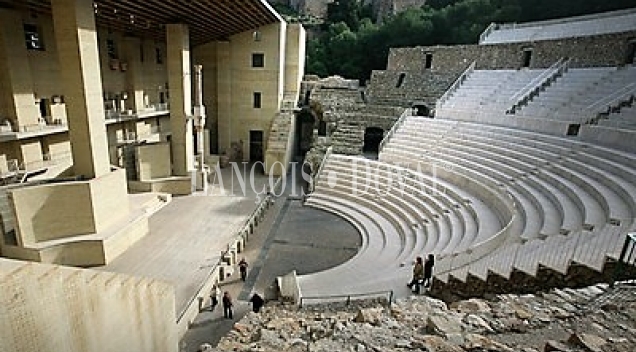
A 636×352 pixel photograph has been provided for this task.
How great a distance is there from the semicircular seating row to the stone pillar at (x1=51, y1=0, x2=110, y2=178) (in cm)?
713

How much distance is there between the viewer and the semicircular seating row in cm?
669

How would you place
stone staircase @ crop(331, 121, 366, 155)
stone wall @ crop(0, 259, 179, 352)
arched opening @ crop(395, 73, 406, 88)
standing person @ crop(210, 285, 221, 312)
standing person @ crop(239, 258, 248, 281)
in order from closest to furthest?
stone wall @ crop(0, 259, 179, 352) → standing person @ crop(210, 285, 221, 312) → standing person @ crop(239, 258, 248, 281) → stone staircase @ crop(331, 121, 366, 155) → arched opening @ crop(395, 73, 406, 88)

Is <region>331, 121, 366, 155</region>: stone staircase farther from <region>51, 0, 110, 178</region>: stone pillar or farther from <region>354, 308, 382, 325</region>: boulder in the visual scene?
→ <region>354, 308, 382, 325</region>: boulder

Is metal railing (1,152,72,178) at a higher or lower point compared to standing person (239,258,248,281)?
higher

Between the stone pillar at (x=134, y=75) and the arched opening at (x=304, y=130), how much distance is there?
29.2 feet

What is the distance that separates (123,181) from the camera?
1163cm

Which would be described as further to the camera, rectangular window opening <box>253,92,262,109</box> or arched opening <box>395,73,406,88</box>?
arched opening <box>395,73,406,88</box>

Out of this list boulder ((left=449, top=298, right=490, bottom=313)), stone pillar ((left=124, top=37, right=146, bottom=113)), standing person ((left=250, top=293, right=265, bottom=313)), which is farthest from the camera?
stone pillar ((left=124, top=37, right=146, bottom=113))

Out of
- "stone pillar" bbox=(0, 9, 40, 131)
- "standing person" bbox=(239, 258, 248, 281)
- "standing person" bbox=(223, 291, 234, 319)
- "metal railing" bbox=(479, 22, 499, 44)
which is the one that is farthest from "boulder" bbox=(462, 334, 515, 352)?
"metal railing" bbox=(479, 22, 499, 44)

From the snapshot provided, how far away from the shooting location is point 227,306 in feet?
27.5

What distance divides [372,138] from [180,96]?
1021cm

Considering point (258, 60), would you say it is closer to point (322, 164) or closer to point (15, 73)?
point (322, 164)

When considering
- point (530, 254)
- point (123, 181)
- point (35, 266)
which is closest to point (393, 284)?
point (530, 254)

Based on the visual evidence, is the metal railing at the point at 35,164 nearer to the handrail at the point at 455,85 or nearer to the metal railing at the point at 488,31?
the handrail at the point at 455,85
